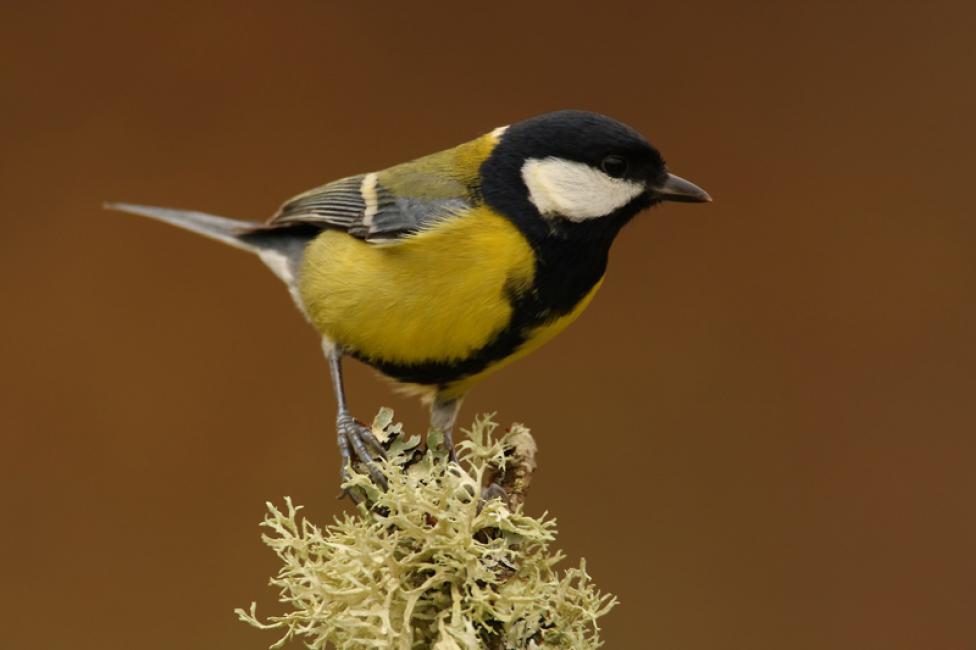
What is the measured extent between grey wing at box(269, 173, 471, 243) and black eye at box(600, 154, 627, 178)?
185 mm

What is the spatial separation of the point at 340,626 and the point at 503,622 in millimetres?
143

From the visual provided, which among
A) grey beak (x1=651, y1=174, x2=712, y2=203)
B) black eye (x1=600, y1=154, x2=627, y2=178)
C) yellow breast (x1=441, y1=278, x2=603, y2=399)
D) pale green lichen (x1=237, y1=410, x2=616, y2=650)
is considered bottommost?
pale green lichen (x1=237, y1=410, x2=616, y2=650)

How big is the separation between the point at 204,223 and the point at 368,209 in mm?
413

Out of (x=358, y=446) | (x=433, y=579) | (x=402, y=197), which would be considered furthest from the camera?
(x=402, y=197)

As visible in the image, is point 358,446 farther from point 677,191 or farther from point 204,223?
point 204,223

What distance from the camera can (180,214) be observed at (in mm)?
1756

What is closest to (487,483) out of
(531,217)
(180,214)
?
(531,217)

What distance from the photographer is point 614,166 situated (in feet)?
4.09

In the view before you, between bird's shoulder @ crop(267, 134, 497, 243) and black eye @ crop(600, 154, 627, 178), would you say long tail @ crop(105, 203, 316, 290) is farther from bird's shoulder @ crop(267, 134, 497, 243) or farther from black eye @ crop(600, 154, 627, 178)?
black eye @ crop(600, 154, 627, 178)

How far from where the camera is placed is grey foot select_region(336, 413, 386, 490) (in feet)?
3.68

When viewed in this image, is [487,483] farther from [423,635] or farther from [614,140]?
[614,140]

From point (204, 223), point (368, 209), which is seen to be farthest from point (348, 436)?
point (204, 223)

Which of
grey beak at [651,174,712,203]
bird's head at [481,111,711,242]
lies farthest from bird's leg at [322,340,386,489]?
grey beak at [651,174,712,203]

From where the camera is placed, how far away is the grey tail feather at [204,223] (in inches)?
66.2
